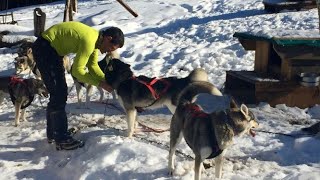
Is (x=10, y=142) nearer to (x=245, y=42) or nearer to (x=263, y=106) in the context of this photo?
(x=263, y=106)

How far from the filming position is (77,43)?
17.0 ft

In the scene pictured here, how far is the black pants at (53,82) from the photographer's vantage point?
209 inches

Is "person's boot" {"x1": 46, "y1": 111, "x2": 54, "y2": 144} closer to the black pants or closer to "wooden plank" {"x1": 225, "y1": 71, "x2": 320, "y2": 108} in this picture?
the black pants

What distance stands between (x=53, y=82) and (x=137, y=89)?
105cm

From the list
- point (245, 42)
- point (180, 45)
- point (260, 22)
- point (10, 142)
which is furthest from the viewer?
point (260, 22)

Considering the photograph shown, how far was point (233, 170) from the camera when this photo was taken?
4727mm

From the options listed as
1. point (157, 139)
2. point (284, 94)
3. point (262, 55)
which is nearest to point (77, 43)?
point (157, 139)

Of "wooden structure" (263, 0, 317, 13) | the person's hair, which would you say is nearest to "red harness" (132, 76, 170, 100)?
the person's hair

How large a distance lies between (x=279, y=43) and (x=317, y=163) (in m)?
2.35

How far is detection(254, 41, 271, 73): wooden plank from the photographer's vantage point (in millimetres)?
7523

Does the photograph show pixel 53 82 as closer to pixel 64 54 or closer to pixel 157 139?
pixel 64 54

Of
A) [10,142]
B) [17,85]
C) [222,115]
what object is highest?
[222,115]

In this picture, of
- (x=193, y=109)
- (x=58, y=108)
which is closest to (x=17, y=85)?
(x=58, y=108)

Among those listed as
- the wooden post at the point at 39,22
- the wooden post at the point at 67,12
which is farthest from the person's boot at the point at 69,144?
the wooden post at the point at 39,22
